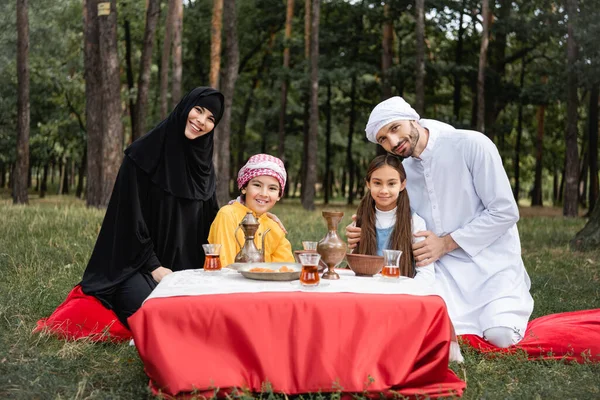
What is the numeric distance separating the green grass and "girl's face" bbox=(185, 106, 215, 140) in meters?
1.53

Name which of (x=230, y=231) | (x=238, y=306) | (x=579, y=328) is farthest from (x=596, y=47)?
(x=238, y=306)

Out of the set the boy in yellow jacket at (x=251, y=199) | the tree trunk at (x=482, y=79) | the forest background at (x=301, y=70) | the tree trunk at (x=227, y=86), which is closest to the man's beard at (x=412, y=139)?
the boy in yellow jacket at (x=251, y=199)

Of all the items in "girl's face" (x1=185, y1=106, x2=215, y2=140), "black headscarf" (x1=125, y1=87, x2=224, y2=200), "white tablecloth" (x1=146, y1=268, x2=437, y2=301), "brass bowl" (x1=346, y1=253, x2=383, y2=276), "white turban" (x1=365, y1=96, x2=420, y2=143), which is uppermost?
"white turban" (x1=365, y1=96, x2=420, y2=143)

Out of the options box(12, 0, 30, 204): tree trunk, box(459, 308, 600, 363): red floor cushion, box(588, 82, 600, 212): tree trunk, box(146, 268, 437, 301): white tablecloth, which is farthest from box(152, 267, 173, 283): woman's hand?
box(588, 82, 600, 212): tree trunk

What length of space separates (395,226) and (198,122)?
1552 millimetres

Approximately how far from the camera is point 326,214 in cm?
388

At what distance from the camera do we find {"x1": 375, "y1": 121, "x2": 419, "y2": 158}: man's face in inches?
179

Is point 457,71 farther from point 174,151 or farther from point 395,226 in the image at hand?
point 395,226

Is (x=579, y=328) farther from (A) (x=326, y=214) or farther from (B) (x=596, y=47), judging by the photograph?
(B) (x=596, y=47)

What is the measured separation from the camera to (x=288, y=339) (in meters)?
3.49

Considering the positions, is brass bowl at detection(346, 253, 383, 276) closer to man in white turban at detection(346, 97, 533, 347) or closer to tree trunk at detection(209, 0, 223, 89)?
man in white turban at detection(346, 97, 533, 347)

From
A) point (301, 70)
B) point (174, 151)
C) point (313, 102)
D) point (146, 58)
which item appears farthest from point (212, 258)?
point (301, 70)

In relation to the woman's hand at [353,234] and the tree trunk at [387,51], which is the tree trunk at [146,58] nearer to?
the tree trunk at [387,51]

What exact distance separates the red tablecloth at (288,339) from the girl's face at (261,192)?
1.28 meters
